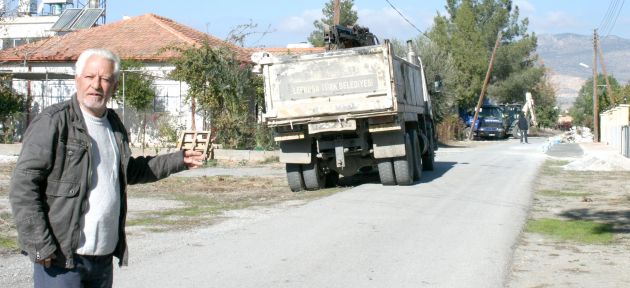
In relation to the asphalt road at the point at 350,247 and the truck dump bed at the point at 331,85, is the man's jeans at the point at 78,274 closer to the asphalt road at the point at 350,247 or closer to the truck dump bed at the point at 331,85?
the asphalt road at the point at 350,247

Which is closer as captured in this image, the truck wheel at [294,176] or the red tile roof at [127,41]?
the truck wheel at [294,176]

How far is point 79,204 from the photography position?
3896 mm

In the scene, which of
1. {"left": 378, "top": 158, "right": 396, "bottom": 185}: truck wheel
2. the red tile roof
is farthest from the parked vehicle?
{"left": 378, "top": 158, "right": 396, "bottom": 185}: truck wheel

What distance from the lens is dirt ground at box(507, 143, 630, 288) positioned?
8031mm

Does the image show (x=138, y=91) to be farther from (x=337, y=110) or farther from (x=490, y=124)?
(x=490, y=124)

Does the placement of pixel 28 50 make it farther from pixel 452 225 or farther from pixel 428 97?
pixel 452 225

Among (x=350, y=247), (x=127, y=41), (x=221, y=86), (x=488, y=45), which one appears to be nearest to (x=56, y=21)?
(x=127, y=41)

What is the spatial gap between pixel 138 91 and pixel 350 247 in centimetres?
2220

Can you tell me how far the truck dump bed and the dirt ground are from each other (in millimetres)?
3541

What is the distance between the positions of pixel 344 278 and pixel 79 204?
409 centimetres

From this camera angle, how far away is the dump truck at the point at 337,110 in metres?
15.7

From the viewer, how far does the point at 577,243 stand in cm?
1032

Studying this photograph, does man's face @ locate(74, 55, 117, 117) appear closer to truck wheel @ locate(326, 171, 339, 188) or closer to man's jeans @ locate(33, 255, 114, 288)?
man's jeans @ locate(33, 255, 114, 288)

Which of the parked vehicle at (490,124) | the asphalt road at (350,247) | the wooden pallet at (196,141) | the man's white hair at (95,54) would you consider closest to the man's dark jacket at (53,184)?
the man's white hair at (95,54)
